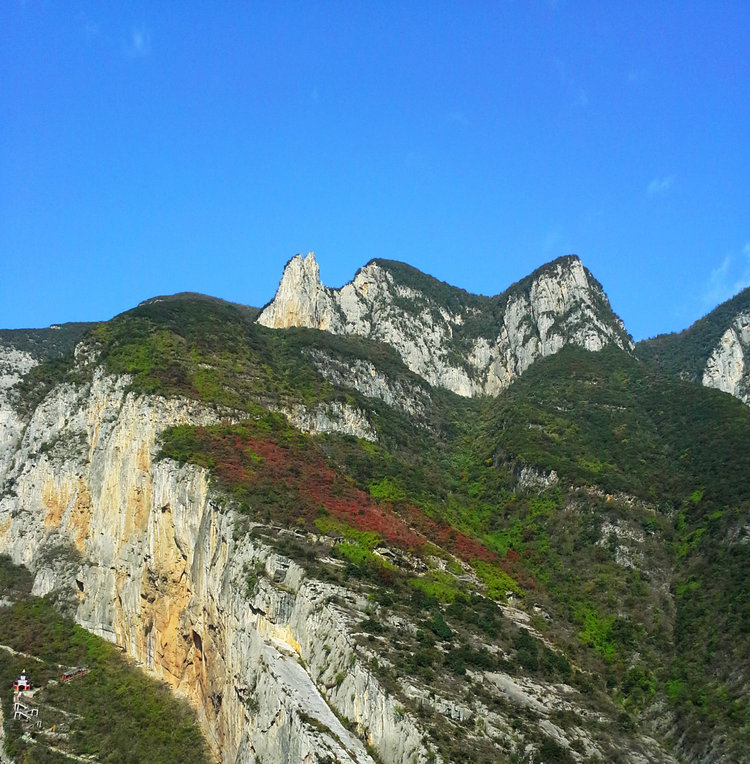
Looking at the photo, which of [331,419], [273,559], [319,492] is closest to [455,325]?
[331,419]

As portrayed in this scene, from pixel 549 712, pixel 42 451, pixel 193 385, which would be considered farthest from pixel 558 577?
pixel 42 451

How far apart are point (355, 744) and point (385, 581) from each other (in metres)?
16.3

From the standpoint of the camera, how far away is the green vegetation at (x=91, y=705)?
54469 mm

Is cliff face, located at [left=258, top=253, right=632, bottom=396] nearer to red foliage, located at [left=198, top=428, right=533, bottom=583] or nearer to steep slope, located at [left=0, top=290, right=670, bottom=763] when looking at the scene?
steep slope, located at [left=0, top=290, right=670, bottom=763]

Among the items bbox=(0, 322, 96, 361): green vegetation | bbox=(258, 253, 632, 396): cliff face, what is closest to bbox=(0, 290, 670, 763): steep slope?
bbox=(0, 322, 96, 361): green vegetation

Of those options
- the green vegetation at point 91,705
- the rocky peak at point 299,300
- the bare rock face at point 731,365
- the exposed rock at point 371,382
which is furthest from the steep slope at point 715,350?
the green vegetation at point 91,705

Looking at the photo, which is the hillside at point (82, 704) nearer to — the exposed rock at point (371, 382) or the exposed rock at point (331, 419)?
the exposed rock at point (331, 419)

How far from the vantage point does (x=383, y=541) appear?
2438 inches

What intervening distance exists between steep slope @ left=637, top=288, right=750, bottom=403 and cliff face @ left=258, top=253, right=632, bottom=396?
33.5ft

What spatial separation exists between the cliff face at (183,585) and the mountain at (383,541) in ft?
0.72

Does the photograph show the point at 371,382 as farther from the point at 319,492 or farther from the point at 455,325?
the point at 319,492

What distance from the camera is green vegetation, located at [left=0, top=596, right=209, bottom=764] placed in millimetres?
54469

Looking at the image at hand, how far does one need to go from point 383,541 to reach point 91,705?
24348 millimetres

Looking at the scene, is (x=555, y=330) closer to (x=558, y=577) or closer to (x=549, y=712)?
(x=558, y=577)
